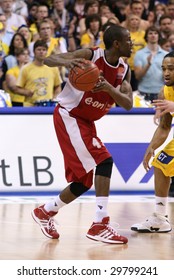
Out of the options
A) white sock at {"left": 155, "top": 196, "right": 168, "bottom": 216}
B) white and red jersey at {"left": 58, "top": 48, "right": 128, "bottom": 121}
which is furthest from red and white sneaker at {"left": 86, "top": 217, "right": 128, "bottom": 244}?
white and red jersey at {"left": 58, "top": 48, "right": 128, "bottom": 121}

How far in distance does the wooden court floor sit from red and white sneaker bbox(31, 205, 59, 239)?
7 cm

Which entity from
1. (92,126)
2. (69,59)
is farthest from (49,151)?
(69,59)

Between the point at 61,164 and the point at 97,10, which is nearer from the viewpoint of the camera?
the point at 61,164

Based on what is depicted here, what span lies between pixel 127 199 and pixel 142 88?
2.90 m

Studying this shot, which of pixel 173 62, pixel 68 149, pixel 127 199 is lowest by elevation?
pixel 127 199

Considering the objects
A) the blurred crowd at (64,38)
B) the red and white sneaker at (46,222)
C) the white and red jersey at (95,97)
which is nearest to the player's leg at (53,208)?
the red and white sneaker at (46,222)

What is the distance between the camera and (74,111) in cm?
797

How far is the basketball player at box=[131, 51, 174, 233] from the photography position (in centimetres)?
815

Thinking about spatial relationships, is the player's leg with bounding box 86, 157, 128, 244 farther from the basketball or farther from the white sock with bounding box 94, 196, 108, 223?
the basketball

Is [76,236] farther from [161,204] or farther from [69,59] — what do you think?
[69,59]

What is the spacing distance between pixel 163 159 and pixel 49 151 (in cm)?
315

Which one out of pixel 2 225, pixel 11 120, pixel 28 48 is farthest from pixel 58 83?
pixel 2 225

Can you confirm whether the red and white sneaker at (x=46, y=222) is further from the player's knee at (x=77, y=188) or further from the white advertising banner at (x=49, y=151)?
the white advertising banner at (x=49, y=151)

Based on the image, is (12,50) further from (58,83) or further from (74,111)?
(74,111)
